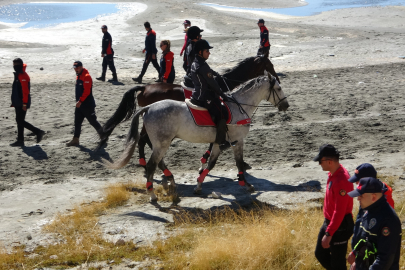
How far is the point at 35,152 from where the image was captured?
424 inches

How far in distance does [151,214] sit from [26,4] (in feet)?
142

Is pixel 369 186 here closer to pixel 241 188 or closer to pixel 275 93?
pixel 241 188

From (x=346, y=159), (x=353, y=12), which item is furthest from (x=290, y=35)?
(x=346, y=159)

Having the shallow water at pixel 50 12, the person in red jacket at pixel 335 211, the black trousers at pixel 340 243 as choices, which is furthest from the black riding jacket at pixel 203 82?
the shallow water at pixel 50 12

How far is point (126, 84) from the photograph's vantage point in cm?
1719

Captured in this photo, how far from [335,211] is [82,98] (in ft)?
25.1

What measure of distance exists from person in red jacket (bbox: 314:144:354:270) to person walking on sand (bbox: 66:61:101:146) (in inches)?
287

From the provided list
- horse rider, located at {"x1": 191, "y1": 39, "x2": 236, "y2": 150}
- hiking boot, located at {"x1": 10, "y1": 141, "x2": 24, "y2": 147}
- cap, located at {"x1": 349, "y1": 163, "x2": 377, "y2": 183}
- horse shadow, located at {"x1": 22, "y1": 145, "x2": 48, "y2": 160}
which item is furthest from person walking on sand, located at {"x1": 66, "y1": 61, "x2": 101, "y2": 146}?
cap, located at {"x1": 349, "y1": 163, "x2": 377, "y2": 183}

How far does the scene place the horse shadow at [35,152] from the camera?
412 inches

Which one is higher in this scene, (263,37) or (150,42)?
(263,37)

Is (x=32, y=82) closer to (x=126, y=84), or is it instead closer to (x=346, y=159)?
(x=126, y=84)

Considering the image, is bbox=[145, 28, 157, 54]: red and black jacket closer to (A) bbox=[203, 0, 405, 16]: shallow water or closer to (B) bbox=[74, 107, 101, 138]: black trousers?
(B) bbox=[74, 107, 101, 138]: black trousers

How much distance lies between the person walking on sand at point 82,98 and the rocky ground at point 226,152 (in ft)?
1.62

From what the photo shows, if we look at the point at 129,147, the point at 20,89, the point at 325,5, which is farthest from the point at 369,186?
the point at 325,5
